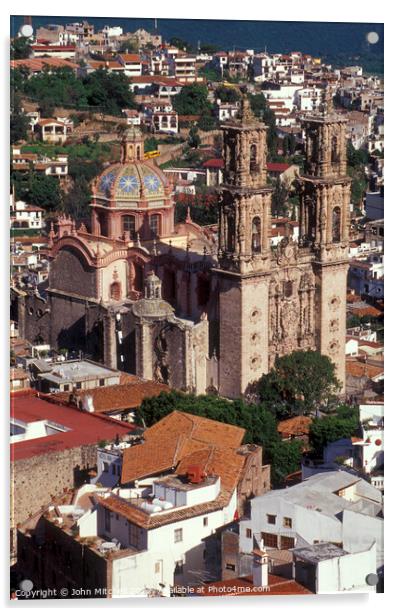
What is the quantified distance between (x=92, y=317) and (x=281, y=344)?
8.51ft

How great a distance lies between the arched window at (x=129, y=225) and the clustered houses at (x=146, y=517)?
8.20 metres

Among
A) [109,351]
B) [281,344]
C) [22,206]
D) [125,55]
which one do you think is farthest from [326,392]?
[125,55]

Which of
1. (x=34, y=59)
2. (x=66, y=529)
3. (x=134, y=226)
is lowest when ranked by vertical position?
(x=66, y=529)

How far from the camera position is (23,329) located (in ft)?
82.7

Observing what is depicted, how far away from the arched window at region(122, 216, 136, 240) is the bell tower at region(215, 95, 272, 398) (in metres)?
3.21

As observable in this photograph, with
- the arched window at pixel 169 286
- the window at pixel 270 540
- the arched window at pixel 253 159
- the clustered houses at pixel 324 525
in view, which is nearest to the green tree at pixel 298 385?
the arched window at pixel 169 286

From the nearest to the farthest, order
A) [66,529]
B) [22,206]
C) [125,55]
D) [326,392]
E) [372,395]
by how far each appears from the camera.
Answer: [66,529] < [372,395] < [326,392] < [22,206] < [125,55]

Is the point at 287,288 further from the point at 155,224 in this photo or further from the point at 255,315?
the point at 155,224

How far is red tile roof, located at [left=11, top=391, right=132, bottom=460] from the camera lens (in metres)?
17.5

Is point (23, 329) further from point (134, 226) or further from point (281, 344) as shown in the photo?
point (281, 344)

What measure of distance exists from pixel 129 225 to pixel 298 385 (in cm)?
454

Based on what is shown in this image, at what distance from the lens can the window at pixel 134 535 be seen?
1523 cm

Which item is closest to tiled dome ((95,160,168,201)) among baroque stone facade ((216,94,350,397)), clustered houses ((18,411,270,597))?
baroque stone facade ((216,94,350,397))

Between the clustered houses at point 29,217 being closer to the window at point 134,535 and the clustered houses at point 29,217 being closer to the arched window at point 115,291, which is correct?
the arched window at point 115,291
